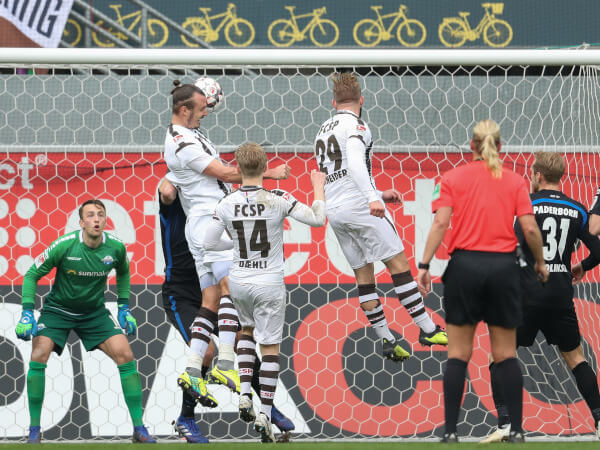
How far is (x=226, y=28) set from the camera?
11219 millimetres

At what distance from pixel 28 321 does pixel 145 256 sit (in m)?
1.33

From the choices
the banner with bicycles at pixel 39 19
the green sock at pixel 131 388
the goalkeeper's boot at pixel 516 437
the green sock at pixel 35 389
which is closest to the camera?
the goalkeeper's boot at pixel 516 437

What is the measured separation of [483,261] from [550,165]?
52.9 inches

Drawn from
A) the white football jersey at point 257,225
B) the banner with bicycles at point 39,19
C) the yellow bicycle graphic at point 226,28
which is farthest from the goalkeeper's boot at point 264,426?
the yellow bicycle graphic at point 226,28

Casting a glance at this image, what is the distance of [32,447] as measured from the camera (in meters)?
5.00

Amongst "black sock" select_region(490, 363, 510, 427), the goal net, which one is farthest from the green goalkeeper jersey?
"black sock" select_region(490, 363, 510, 427)

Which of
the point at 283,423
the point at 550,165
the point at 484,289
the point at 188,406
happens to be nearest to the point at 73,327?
the point at 188,406

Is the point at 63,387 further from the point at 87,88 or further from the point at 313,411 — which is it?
the point at 87,88

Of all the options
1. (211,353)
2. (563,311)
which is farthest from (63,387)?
(563,311)

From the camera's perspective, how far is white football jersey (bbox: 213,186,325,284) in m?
5.23

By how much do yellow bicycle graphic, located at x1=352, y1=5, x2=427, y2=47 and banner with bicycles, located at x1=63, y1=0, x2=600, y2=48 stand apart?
1cm

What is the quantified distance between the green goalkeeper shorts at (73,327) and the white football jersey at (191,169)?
43.9 inches

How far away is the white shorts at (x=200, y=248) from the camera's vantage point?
5707 millimetres

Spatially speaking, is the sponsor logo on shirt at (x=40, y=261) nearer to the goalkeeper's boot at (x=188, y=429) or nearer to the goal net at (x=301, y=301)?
the goal net at (x=301, y=301)
